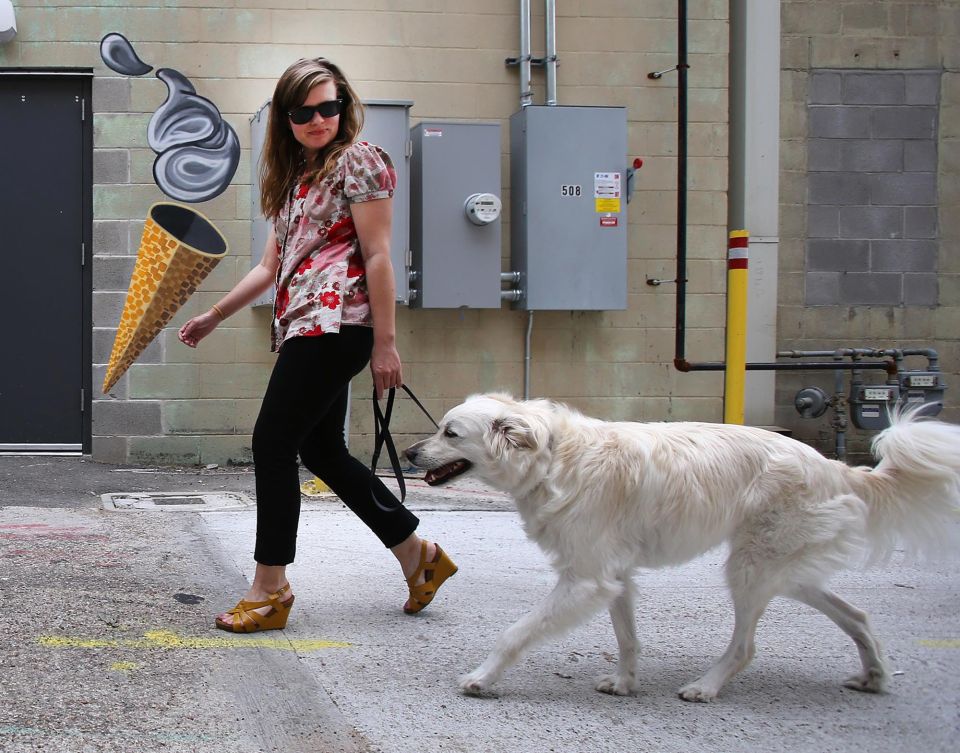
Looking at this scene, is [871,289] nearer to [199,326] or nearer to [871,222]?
[871,222]

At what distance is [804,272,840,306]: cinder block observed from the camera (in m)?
8.59

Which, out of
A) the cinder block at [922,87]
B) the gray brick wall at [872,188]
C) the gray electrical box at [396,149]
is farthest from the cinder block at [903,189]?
the gray electrical box at [396,149]

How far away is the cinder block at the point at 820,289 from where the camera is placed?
8.59m

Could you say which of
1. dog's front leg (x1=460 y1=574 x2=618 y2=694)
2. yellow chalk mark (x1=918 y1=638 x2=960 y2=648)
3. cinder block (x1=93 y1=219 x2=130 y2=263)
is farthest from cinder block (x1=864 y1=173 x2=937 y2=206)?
dog's front leg (x1=460 y1=574 x2=618 y2=694)

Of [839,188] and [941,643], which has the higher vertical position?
[839,188]

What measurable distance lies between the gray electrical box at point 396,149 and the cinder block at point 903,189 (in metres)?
3.89

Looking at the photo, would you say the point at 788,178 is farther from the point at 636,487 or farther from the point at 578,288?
the point at 636,487

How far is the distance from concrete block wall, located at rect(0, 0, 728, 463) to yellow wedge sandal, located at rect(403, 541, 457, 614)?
3911 mm

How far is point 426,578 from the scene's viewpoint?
3.96m

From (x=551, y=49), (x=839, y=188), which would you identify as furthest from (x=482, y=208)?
(x=839, y=188)

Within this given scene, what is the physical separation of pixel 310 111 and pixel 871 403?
5.93 meters

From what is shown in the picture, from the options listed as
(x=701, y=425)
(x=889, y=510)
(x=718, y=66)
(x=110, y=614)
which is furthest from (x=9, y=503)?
(x=718, y=66)

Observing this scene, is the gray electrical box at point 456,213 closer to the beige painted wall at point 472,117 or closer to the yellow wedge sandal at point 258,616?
the beige painted wall at point 472,117

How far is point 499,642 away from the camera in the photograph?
10.3ft
